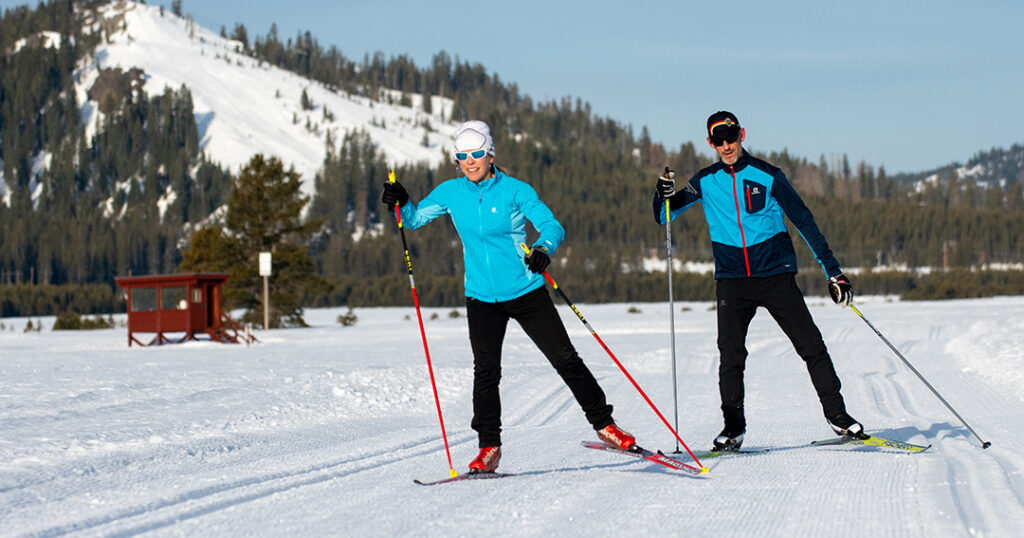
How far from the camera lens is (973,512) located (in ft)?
12.2

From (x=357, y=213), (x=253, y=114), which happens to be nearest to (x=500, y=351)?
(x=357, y=213)

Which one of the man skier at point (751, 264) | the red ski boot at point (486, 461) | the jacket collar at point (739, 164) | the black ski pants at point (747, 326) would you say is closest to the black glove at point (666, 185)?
the man skier at point (751, 264)

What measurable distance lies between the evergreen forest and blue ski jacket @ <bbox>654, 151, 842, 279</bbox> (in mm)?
65610

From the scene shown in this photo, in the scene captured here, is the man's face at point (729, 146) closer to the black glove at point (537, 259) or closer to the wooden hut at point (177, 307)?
the black glove at point (537, 259)

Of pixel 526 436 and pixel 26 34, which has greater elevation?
pixel 26 34

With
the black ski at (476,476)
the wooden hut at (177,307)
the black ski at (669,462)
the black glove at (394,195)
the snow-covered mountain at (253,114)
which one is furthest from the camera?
the snow-covered mountain at (253,114)

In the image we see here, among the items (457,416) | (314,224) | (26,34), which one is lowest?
(457,416)

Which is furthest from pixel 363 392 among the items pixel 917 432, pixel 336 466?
pixel 917 432

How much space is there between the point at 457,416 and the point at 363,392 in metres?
1.52

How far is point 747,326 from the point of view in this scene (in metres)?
5.57

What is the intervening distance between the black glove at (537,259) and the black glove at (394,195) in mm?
883

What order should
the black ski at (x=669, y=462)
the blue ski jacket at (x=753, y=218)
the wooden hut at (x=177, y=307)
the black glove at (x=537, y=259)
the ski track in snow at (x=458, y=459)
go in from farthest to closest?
the wooden hut at (x=177, y=307), the blue ski jacket at (x=753, y=218), the black ski at (x=669, y=462), the black glove at (x=537, y=259), the ski track in snow at (x=458, y=459)

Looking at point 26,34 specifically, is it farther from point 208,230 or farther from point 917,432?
point 917,432

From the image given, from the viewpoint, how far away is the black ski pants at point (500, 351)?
4.87 m
